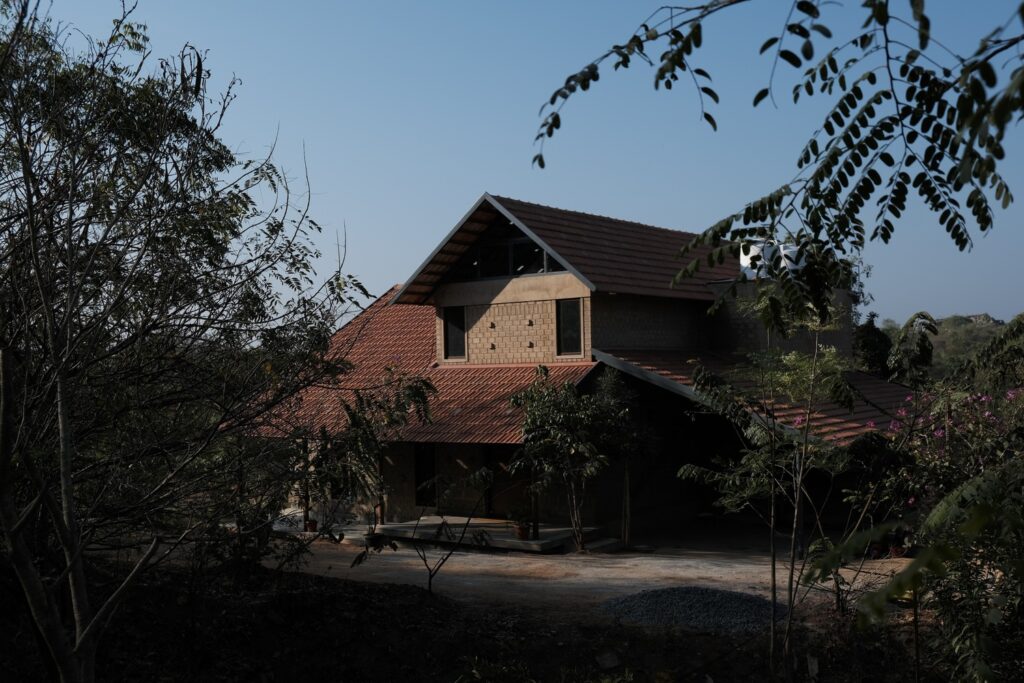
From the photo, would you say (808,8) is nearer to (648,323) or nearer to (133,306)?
(133,306)

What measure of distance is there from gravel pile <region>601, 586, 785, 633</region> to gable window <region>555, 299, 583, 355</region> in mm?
8202

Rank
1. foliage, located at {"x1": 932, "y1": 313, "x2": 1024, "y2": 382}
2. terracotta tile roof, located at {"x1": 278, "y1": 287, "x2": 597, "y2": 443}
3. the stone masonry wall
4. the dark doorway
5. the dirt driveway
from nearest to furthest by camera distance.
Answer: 1. the dirt driveway
2. terracotta tile roof, located at {"x1": 278, "y1": 287, "x2": 597, "y2": 443}
3. the stone masonry wall
4. the dark doorway
5. foliage, located at {"x1": 932, "y1": 313, "x2": 1024, "y2": 382}

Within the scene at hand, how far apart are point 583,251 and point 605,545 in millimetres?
6513

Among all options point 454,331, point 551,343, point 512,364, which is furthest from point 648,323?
point 454,331

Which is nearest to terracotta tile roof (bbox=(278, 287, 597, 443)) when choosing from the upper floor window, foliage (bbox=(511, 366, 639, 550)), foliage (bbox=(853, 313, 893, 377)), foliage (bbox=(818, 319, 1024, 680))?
foliage (bbox=(511, 366, 639, 550))

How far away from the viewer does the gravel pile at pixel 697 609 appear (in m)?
12.0

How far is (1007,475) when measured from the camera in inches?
333

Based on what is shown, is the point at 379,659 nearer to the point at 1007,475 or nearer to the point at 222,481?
the point at 222,481

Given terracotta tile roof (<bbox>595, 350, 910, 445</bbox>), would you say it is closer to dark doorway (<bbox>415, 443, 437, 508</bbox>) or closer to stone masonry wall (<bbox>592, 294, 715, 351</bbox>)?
stone masonry wall (<bbox>592, 294, 715, 351</bbox>)

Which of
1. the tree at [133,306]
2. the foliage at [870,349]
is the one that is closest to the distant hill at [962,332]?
the foliage at [870,349]

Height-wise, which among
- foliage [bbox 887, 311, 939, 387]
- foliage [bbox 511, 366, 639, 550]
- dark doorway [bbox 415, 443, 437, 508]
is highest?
foliage [bbox 887, 311, 939, 387]

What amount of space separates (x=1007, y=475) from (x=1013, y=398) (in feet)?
15.1

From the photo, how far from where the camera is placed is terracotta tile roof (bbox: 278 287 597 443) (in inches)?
765

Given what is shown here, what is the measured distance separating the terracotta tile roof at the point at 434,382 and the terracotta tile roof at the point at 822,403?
4.91ft
